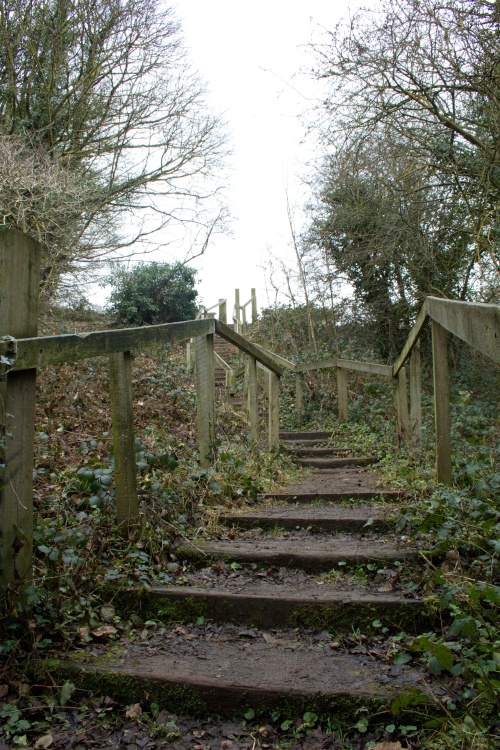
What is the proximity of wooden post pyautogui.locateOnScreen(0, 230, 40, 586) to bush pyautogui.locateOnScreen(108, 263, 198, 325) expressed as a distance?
1593cm

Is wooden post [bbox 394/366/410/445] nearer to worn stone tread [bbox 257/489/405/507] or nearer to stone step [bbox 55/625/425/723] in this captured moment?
worn stone tread [bbox 257/489/405/507]

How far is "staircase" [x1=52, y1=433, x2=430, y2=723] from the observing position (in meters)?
2.04

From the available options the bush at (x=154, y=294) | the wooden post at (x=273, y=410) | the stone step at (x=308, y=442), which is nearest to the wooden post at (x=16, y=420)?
the wooden post at (x=273, y=410)

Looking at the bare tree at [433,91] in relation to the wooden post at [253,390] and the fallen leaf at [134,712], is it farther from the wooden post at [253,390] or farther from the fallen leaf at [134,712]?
the fallen leaf at [134,712]

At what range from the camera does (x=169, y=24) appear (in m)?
14.5

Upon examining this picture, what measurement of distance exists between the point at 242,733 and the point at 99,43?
14.4 metres

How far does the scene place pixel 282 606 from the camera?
2.50 metres

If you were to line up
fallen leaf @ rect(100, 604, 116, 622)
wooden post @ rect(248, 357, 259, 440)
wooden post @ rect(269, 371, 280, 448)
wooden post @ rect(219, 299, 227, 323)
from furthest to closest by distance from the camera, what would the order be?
1. wooden post @ rect(219, 299, 227, 323)
2. wooden post @ rect(269, 371, 280, 448)
3. wooden post @ rect(248, 357, 259, 440)
4. fallen leaf @ rect(100, 604, 116, 622)

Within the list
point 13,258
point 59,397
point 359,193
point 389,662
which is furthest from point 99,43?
point 389,662

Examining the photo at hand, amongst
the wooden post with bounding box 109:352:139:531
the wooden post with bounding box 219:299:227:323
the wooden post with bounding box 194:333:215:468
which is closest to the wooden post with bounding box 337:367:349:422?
the wooden post with bounding box 194:333:215:468

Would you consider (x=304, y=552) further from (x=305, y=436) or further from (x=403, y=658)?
(x=305, y=436)

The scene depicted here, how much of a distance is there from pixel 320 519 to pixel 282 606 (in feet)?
3.57

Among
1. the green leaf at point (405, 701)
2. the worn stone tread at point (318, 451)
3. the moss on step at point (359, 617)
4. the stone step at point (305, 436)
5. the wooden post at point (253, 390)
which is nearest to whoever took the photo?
the green leaf at point (405, 701)

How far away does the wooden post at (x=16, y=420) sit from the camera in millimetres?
2203
